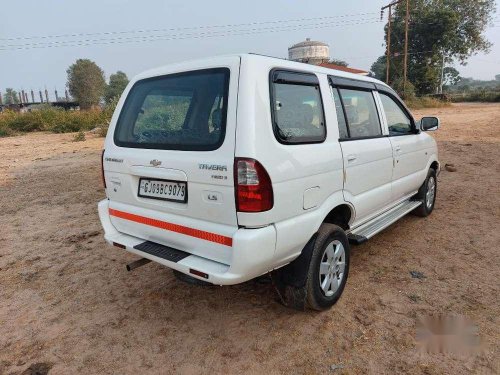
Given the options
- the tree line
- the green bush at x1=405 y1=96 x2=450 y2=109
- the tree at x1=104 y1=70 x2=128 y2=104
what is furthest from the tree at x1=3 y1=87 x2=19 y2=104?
the green bush at x1=405 y1=96 x2=450 y2=109

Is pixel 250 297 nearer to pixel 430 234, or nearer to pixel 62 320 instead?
pixel 62 320

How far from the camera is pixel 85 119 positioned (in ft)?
74.9

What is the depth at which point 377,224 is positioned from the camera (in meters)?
3.64

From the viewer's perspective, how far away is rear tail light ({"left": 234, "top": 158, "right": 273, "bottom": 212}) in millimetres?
2180

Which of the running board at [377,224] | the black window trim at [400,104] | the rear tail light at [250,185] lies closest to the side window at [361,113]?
the black window trim at [400,104]

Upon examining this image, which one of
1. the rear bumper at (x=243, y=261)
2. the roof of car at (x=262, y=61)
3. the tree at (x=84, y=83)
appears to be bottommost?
the rear bumper at (x=243, y=261)

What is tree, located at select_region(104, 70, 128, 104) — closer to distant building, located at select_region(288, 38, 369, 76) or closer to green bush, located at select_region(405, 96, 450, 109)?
distant building, located at select_region(288, 38, 369, 76)

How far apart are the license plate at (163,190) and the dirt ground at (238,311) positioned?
1.03m

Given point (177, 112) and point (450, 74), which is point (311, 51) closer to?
point (450, 74)

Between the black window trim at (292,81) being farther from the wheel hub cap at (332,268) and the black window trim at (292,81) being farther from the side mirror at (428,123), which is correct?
the side mirror at (428,123)

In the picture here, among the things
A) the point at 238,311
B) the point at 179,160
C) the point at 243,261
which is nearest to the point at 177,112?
the point at 179,160

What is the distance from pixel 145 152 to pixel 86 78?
61.4 metres

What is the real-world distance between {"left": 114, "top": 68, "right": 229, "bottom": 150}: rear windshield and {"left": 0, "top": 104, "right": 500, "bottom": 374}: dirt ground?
Result: 1.41 m

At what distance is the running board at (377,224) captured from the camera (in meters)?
3.17
